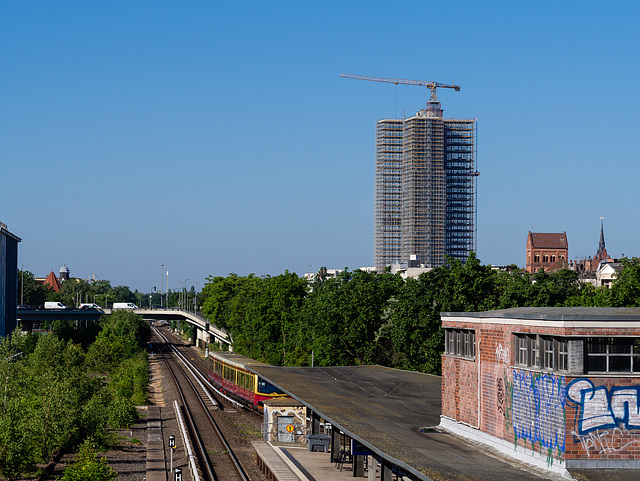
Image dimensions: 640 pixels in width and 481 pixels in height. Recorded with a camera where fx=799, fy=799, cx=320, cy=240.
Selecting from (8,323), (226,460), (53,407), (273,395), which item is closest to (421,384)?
(226,460)

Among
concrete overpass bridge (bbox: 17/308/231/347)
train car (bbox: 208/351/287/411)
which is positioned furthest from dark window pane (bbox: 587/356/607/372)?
concrete overpass bridge (bbox: 17/308/231/347)

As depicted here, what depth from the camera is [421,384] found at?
133 ft

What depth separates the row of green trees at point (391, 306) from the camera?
5400cm

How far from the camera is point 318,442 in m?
39.1

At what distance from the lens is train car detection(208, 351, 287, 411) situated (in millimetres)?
52281

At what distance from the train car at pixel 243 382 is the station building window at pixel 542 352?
2332 centimetres

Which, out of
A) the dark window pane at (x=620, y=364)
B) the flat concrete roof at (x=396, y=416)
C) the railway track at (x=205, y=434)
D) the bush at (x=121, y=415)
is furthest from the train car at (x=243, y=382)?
the dark window pane at (x=620, y=364)

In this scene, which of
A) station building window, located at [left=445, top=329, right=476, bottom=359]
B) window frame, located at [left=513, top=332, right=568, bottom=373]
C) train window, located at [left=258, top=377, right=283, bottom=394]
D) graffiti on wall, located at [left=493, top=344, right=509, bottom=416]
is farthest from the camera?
train window, located at [left=258, top=377, right=283, bottom=394]

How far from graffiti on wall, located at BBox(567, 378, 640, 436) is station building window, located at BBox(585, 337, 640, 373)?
49 cm

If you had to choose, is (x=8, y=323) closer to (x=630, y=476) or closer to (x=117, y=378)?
(x=117, y=378)

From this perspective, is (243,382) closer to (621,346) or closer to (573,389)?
(573,389)

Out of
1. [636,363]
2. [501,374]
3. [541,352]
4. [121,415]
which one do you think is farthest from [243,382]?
[636,363]

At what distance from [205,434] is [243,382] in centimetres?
1048

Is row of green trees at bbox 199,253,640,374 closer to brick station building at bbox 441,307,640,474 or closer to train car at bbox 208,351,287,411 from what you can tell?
train car at bbox 208,351,287,411
